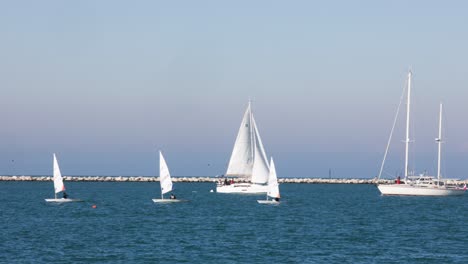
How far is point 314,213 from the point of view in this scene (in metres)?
89.1

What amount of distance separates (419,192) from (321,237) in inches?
2433

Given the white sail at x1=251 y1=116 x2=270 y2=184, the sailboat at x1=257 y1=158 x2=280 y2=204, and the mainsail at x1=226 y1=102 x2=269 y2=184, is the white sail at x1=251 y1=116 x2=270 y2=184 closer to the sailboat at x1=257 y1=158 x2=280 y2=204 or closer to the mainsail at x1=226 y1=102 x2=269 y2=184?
the mainsail at x1=226 y1=102 x2=269 y2=184

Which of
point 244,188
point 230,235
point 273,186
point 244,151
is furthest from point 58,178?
A: point 230,235

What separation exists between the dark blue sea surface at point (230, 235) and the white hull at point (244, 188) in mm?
25898

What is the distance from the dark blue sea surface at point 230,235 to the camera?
51.1 m

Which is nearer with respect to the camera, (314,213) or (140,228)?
(140,228)

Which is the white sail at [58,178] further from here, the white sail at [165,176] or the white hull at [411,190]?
the white hull at [411,190]

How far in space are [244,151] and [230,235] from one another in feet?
202

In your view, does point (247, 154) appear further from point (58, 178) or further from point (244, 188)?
point (58, 178)

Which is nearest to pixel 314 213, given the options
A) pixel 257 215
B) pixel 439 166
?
pixel 257 215

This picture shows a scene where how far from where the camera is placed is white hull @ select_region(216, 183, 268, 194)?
402ft

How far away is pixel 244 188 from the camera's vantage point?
12575 cm

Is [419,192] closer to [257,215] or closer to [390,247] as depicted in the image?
[257,215]

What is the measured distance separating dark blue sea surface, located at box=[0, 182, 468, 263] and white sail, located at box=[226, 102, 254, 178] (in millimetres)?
27914
